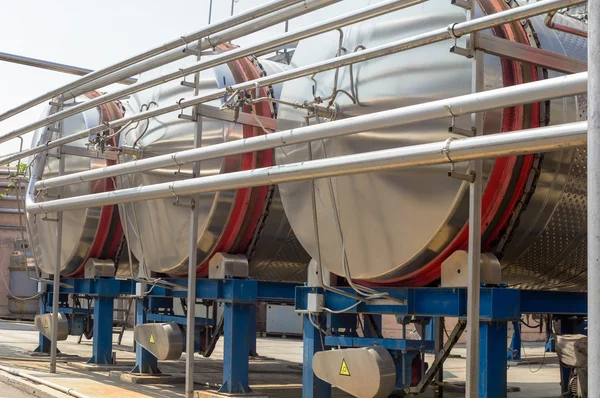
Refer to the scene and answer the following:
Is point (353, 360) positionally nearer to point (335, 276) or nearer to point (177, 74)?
point (335, 276)

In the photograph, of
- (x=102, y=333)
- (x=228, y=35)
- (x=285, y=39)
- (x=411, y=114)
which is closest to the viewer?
(x=411, y=114)

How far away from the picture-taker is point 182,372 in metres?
10.6

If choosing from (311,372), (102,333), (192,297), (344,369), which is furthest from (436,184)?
(102,333)

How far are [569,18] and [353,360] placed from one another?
2.86 metres

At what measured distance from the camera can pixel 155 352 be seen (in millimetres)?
8156

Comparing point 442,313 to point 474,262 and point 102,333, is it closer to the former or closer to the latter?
point 474,262

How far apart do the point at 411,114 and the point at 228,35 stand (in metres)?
2.83

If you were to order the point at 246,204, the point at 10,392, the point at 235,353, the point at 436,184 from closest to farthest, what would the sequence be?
1. the point at 436,184
2. the point at 235,353
3. the point at 246,204
4. the point at 10,392

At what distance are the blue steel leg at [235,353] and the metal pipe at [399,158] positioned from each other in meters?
1.36

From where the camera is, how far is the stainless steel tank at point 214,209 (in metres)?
7.84

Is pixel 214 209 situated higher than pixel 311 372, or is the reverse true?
pixel 214 209

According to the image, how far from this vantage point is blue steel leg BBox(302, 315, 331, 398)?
6.64 m

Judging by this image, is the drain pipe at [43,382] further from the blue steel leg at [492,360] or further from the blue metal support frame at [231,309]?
the blue steel leg at [492,360]

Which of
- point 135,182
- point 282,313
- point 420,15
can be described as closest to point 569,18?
point 420,15
